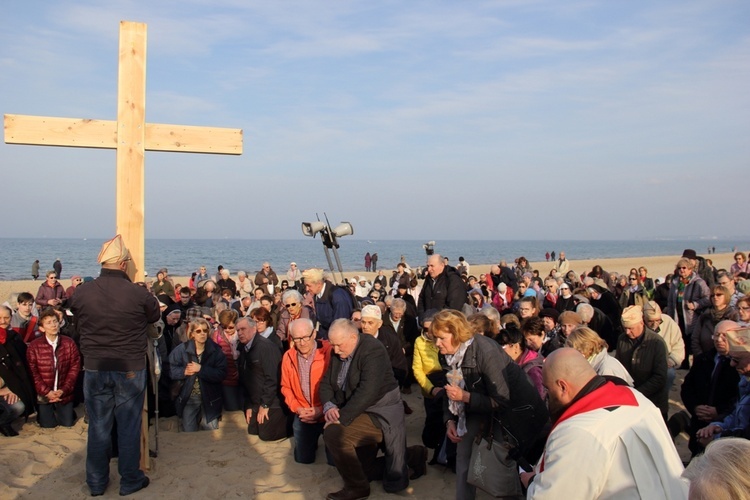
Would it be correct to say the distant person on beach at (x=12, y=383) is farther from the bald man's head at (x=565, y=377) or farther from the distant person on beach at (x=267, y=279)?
the distant person on beach at (x=267, y=279)

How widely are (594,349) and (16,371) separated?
19.1 feet

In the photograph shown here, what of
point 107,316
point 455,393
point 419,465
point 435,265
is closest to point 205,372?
point 107,316

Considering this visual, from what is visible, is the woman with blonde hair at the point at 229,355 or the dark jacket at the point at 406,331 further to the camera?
the dark jacket at the point at 406,331

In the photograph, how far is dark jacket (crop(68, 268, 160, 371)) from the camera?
4.62 m

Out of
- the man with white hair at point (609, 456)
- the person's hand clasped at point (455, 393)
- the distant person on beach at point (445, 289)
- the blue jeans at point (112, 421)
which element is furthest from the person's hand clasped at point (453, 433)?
the distant person on beach at point (445, 289)

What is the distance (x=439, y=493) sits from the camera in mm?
5016

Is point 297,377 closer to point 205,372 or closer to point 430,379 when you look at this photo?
point 430,379

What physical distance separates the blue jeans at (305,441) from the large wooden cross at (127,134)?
206cm

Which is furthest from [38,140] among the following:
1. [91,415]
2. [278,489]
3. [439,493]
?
[439,493]

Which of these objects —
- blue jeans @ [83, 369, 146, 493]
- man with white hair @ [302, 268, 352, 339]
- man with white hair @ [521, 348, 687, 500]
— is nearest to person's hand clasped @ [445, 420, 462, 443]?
man with white hair @ [521, 348, 687, 500]

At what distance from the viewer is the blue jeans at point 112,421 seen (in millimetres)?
4688

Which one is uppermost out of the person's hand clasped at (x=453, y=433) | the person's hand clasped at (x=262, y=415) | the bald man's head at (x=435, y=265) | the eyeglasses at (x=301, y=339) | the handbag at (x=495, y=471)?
the bald man's head at (x=435, y=265)

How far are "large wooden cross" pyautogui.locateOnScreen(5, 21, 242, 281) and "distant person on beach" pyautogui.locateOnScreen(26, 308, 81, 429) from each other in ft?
6.80

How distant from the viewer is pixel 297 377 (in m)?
5.75
